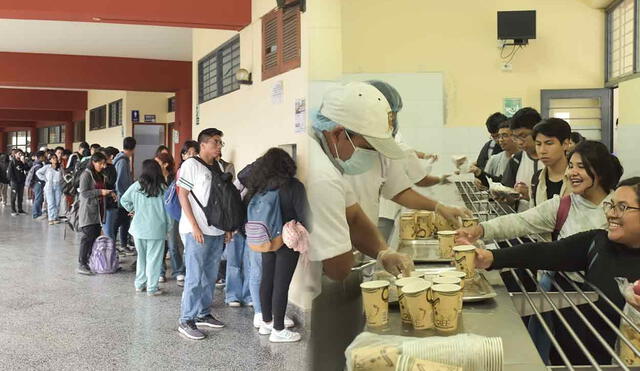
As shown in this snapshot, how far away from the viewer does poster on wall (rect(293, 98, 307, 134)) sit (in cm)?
56

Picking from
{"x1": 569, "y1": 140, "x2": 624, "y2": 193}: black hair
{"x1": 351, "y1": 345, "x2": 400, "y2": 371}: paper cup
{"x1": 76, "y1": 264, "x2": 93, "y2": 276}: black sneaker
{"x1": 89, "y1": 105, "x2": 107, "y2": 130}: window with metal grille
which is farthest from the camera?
{"x1": 89, "y1": 105, "x2": 107, "y2": 130}: window with metal grille

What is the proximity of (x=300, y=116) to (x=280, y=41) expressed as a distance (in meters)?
0.09

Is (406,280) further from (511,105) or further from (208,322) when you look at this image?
(208,322)

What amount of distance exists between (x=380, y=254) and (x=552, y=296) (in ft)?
1.00

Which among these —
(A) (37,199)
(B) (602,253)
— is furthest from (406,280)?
(A) (37,199)

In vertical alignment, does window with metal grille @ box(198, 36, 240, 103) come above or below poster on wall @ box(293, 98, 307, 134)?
above

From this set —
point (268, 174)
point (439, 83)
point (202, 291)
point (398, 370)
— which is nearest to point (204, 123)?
point (268, 174)

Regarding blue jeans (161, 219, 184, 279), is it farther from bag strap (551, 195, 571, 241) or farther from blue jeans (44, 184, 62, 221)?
blue jeans (44, 184, 62, 221)

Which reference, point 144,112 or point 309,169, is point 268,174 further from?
point 144,112

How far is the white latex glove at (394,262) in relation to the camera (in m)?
0.67

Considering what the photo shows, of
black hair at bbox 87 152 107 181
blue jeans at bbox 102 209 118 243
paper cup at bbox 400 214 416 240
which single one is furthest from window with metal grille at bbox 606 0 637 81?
blue jeans at bbox 102 209 118 243

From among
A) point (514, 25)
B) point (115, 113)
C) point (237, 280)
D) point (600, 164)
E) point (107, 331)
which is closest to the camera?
point (514, 25)

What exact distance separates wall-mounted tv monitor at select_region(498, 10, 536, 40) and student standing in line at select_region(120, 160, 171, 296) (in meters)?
2.27

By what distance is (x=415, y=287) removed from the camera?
63 centimetres
